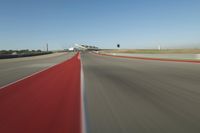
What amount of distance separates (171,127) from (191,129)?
377 mm

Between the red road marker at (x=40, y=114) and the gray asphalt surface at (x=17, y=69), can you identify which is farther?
the gray asphalt surface at (x=17, y=69)

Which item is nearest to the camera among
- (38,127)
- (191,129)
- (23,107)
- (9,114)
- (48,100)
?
(191,129)

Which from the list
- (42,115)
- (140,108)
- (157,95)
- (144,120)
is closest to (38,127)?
(42,115)

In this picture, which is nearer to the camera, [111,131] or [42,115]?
[111,131]

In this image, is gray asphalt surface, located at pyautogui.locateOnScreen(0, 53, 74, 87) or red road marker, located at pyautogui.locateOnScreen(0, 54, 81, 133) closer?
red road marker, located at pyautogui.locateOnScreen(0, 54, 81, 133)

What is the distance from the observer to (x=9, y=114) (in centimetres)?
619

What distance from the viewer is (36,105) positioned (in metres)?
7.16

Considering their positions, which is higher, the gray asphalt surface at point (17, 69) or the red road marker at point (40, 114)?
the red road marker at point (40, 114)

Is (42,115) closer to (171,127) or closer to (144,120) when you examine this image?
(144,120)

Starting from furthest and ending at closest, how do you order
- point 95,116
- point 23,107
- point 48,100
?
point 48,100, point 23,107, point 95,116

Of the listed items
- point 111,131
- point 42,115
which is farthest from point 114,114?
point 42,115

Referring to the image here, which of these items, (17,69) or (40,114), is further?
(17,69)

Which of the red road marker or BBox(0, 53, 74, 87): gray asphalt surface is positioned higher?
the red road marker

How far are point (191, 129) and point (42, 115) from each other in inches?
141
